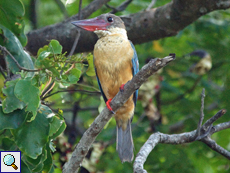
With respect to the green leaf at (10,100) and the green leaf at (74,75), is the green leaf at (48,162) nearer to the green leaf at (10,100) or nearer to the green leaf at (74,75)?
the green leaf at (10,100)

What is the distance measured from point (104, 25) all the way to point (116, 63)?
55 centimetres

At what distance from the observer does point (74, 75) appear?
95.8 inches

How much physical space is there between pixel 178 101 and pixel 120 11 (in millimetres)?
1308

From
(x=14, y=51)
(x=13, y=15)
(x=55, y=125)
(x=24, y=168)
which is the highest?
(x=13, y=15)

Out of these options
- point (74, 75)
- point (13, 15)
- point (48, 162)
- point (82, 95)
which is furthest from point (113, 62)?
point (82, 95)

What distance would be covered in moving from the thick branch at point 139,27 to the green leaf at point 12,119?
1807 mm

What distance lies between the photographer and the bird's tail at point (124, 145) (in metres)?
3.21

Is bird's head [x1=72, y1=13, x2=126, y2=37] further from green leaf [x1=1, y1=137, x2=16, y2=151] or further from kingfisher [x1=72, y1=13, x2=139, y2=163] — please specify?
green leaf [x1=1, y1=137, x2=16, y2=151]

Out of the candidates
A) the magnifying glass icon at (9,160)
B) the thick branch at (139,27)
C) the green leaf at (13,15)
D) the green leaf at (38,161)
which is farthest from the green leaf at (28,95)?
the thick branch at (139,27)

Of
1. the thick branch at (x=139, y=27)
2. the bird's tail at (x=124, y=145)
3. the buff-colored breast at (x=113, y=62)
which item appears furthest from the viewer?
the thick branch at (x=139, y=27)

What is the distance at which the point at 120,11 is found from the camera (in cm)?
416

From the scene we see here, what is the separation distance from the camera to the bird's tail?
321cm

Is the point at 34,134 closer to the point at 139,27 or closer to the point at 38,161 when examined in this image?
the point at 38,161

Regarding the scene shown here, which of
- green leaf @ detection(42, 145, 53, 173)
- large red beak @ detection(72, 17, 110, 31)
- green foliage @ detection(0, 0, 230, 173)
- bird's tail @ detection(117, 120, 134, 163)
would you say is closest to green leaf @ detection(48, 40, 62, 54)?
green foliage @ detection(0, 0, 230, 173)
